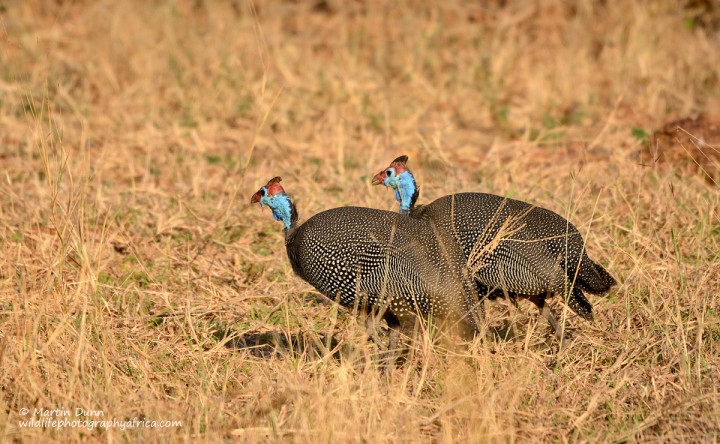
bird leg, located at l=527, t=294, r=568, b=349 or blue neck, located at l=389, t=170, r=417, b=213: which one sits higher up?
blue neck, located at l=389, t=170, r=417, b=213

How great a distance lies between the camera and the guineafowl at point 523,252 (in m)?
4.01

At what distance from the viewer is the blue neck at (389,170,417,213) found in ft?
14.1

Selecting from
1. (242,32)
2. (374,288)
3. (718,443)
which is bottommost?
(718,443)

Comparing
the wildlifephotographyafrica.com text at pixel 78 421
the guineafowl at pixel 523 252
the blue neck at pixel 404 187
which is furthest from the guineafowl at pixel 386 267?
the wildlifephotographyafrica.com text at pixel 78 421

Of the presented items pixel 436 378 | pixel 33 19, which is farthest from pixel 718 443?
pixel 33 19

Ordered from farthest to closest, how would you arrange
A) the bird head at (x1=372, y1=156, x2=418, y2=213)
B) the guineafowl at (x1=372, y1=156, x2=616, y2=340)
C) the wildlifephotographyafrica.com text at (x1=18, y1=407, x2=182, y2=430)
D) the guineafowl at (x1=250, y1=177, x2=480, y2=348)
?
the bird head at (x1=372, y1=156, x2=418, y2=213)
the guineafowl at (x1=372, y1=156, x2=616, y2=340)
the guineafowl at (x1=250, y1=177, x2=480, y2=348)
the wildlifephotographyafrica.com text at (x1=18, y1=407, x2=182, y2=430)

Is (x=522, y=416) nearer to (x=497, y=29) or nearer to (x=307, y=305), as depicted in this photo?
(x=307, y=305)

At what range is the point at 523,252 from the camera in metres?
4.02

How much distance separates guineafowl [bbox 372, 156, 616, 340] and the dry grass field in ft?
0.58

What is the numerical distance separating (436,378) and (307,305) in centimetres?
102

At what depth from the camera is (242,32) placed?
8125mm

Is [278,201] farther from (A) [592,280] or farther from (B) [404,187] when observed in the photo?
(A) [592,280]

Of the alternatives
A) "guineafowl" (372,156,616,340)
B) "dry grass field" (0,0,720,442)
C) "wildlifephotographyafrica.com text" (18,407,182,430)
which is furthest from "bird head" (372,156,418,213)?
"wildlifephotographyafrica.com text" (18,407,182,430)

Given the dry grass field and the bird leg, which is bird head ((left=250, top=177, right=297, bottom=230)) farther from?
the bird leg
